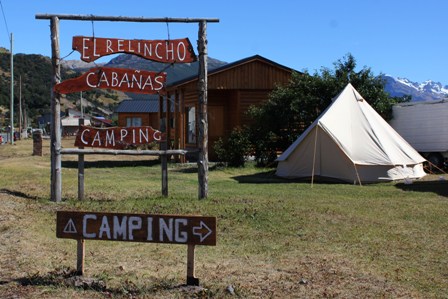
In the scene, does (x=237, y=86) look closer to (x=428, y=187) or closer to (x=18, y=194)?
(x=428, y=187)

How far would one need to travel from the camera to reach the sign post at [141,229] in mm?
5301

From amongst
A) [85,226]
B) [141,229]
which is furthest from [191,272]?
[85,226]

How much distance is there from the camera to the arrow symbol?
5.30 metres

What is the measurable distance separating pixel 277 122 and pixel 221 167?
263 centimetres

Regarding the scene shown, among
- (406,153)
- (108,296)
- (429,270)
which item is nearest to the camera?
(108,296)

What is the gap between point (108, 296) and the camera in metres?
5.08

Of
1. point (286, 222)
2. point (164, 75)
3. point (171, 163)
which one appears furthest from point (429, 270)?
point (171, 163)

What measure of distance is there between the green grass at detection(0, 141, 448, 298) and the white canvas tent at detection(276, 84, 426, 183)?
146 cm

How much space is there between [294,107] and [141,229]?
14.2 m

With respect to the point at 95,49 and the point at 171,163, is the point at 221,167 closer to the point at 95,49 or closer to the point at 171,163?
the point at 171,163

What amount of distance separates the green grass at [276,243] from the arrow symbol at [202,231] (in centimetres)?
52

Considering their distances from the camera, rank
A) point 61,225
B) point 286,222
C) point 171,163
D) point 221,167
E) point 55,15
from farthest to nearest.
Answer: point 171,163
point 221,167
point 55,15
point 286,222
point 61,225

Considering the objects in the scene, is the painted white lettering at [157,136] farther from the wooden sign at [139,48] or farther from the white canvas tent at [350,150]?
the white canvas tent at [350,150]

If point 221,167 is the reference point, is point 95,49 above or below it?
above
